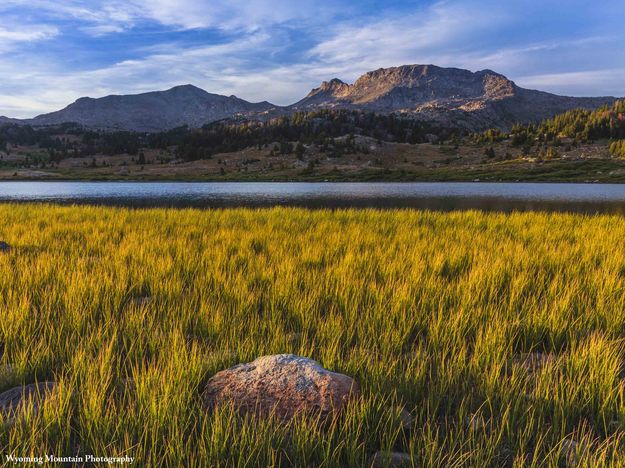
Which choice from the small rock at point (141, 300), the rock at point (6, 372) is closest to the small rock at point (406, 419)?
the rock at point (6, 372)

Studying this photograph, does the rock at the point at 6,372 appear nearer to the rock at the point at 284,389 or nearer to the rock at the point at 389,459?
the rock at the point at 284,389

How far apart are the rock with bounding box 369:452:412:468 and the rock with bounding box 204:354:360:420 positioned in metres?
0.43

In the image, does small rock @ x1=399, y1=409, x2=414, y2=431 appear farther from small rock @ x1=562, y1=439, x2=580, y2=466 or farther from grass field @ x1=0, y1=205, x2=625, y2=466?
small rock @ x1=562, y1=439, x2=580, y2=466

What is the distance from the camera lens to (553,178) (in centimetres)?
9756

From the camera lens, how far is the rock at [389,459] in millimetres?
2635

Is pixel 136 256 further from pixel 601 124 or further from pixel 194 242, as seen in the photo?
pixel 601 124

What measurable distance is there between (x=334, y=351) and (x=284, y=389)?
888 millimetres

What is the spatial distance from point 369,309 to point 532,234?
11.4 meters

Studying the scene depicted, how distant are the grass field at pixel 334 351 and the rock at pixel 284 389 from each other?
0.15m

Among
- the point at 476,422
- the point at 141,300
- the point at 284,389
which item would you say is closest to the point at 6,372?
the point at 141,300

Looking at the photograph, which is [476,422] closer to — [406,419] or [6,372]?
[406,419]

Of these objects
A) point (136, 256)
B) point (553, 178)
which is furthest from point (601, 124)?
point (136, 256)

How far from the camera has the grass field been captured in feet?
8.98

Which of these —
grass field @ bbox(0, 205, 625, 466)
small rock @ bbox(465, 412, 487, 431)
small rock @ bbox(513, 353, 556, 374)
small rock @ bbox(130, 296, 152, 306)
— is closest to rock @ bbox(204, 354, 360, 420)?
grass field @ bbox(0, 205, 625, 466)
